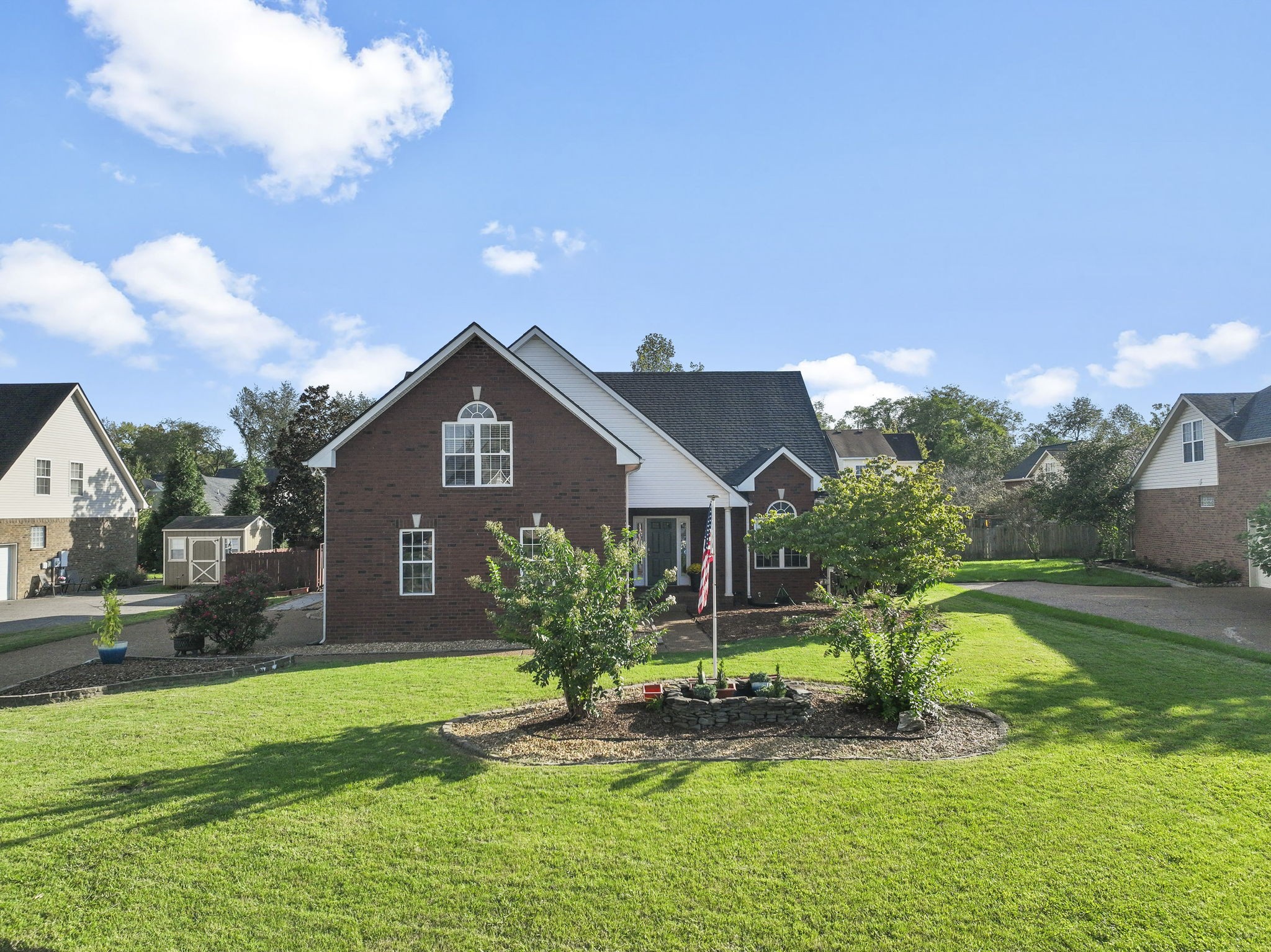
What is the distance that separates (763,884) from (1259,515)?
826 inches

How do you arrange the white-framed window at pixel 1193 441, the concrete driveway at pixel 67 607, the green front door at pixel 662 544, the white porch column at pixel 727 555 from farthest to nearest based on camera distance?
the white-framed window at pixel 1193 441
the green front door at pixel 662 544
the concrete driveway at pixel 67 607
the white porch column at pixel 727 555

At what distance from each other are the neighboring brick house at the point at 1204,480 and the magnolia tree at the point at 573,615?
25292mm

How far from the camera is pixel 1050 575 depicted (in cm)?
2888

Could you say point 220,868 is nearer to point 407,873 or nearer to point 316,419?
point 407,873

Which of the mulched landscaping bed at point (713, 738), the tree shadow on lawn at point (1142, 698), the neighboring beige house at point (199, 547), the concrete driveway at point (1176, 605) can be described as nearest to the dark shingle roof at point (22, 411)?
the neighboring beige house at point (199, 547)

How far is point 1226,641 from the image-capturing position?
50.7 ft

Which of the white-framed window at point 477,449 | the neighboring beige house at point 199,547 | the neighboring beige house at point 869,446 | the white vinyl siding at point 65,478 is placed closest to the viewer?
the white-framed window at point 477,449

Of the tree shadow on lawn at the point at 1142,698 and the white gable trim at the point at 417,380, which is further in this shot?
the white gable trim at the point at 417,380

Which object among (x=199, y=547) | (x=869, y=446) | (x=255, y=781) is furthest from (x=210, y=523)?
(x=869, y=446)

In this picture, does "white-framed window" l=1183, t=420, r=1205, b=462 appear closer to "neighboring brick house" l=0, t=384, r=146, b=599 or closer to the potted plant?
the potted plant

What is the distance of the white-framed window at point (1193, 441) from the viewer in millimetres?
27422

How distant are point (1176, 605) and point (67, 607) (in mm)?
34765

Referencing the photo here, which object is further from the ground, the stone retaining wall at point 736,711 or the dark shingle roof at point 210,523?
the dark shingle roof at point 210,523

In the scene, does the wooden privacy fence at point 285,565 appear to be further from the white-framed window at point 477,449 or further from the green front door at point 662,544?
the white-framed window at point 477,449
